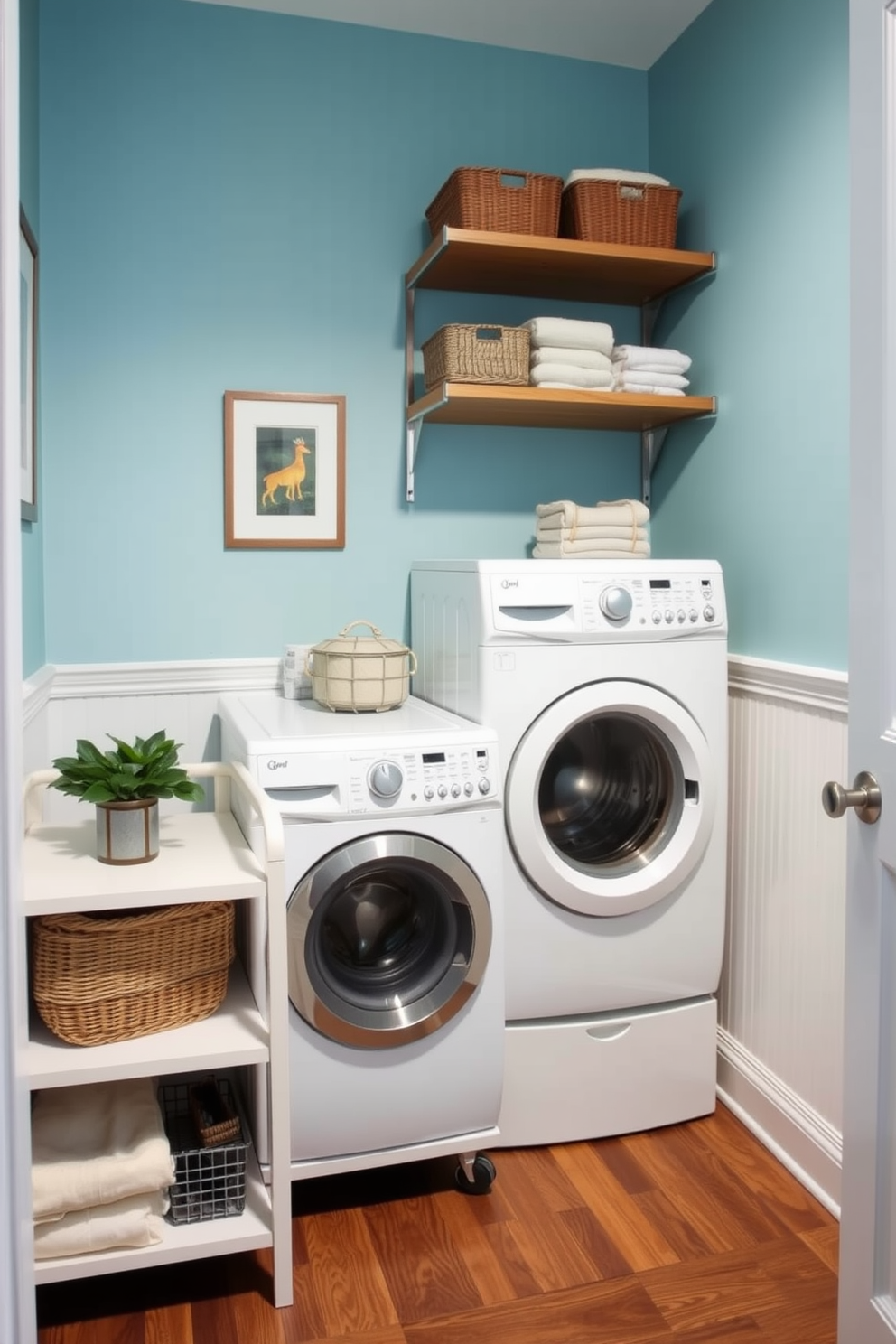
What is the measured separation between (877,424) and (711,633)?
1142 millimetres

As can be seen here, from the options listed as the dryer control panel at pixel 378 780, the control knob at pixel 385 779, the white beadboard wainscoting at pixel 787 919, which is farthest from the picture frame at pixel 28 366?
the white beadboard wainscoting at pixel 787 919

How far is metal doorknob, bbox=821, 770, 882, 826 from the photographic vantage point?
1270mm

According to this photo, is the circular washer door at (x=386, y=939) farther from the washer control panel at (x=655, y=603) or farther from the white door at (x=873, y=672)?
the white door at (x=873, y=672)

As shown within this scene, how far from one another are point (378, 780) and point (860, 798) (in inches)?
37.1

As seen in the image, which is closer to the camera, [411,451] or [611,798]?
[611,798]

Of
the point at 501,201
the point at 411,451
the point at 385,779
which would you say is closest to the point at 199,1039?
the point at 385,779

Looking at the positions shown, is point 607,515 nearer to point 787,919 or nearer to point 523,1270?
point 787,919

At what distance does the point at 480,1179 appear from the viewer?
2.15 meters

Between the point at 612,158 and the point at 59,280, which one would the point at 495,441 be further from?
the point at 59,280

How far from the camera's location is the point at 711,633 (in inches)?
93.0

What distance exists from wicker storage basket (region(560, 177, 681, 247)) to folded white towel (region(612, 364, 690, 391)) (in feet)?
0.96

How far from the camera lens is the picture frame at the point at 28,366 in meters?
2.18

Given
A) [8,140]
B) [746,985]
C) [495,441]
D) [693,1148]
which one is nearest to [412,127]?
[495,441]

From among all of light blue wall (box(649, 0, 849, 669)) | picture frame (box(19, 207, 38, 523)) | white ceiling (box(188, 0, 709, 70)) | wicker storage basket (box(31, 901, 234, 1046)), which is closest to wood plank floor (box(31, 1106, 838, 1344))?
wicker storage basket (box(31, 901, 234, 1046))
